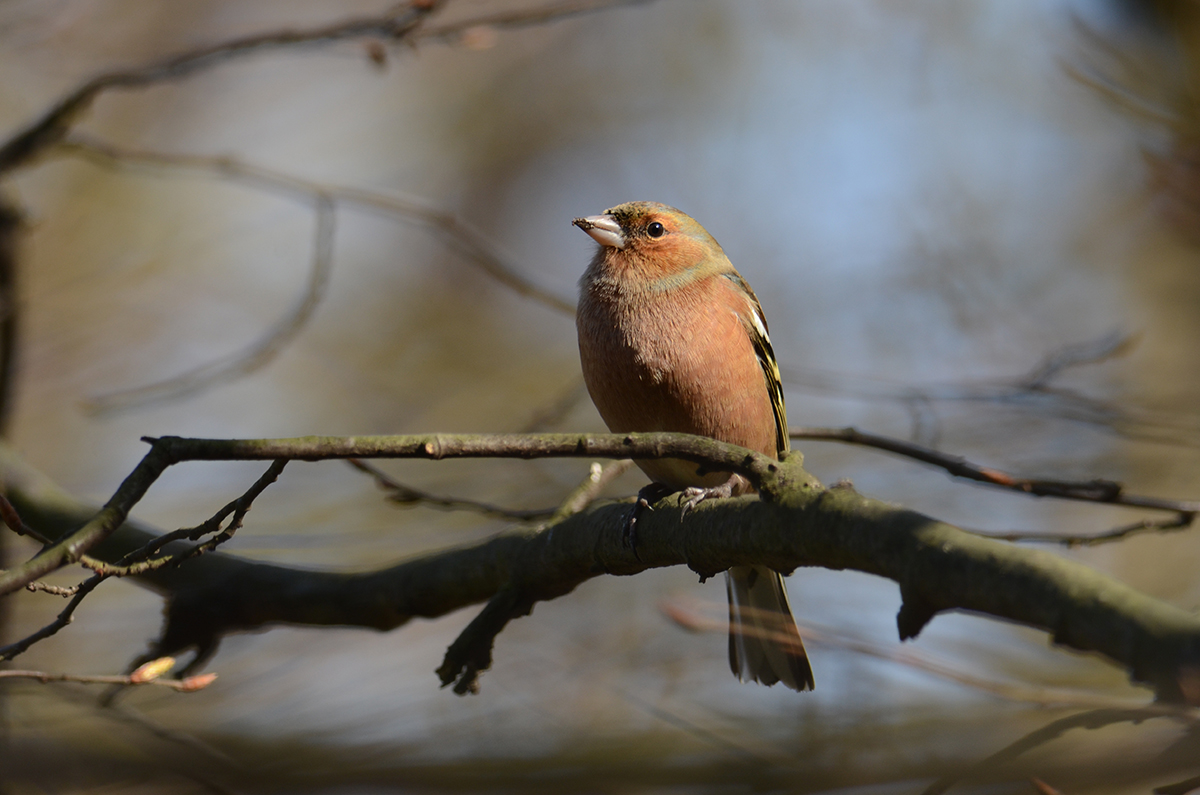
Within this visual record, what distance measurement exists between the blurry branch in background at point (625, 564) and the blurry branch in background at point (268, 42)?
1953 mm

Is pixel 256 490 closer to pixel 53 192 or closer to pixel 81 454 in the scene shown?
pixel 81 454

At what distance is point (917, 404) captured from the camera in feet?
16.5

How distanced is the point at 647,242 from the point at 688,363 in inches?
37.3

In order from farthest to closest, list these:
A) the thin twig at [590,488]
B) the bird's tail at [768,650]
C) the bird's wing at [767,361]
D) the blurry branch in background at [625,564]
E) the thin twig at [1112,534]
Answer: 1. the bird's wing at [767,361]
2. the bird's tail at [768,650]
3. the thin twig at [590,488]
4. the thin twig at [1112,534]
5. the blurry branch in background at [625,564]

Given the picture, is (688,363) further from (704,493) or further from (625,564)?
(625,564)

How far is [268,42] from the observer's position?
14.3 ft

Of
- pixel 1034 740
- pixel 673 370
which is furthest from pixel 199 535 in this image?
pixel 1034 740

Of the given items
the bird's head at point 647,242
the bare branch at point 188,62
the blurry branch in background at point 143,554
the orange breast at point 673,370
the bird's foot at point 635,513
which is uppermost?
the bare branch at point 188,62

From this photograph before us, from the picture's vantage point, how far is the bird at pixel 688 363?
3.98 m

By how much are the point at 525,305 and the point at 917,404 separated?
18.4ft

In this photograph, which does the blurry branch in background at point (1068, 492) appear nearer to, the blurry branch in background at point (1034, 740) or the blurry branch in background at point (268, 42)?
the blurry branch in background at point (1034, 740)

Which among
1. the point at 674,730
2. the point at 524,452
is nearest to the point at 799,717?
the point at 674,730

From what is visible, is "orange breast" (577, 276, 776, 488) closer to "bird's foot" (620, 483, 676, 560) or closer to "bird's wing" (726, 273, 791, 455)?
"bird's wing" (726, 273, 791, 455)

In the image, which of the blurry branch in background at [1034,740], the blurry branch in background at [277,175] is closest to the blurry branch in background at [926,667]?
the blurry branch in background at [1034,740]
